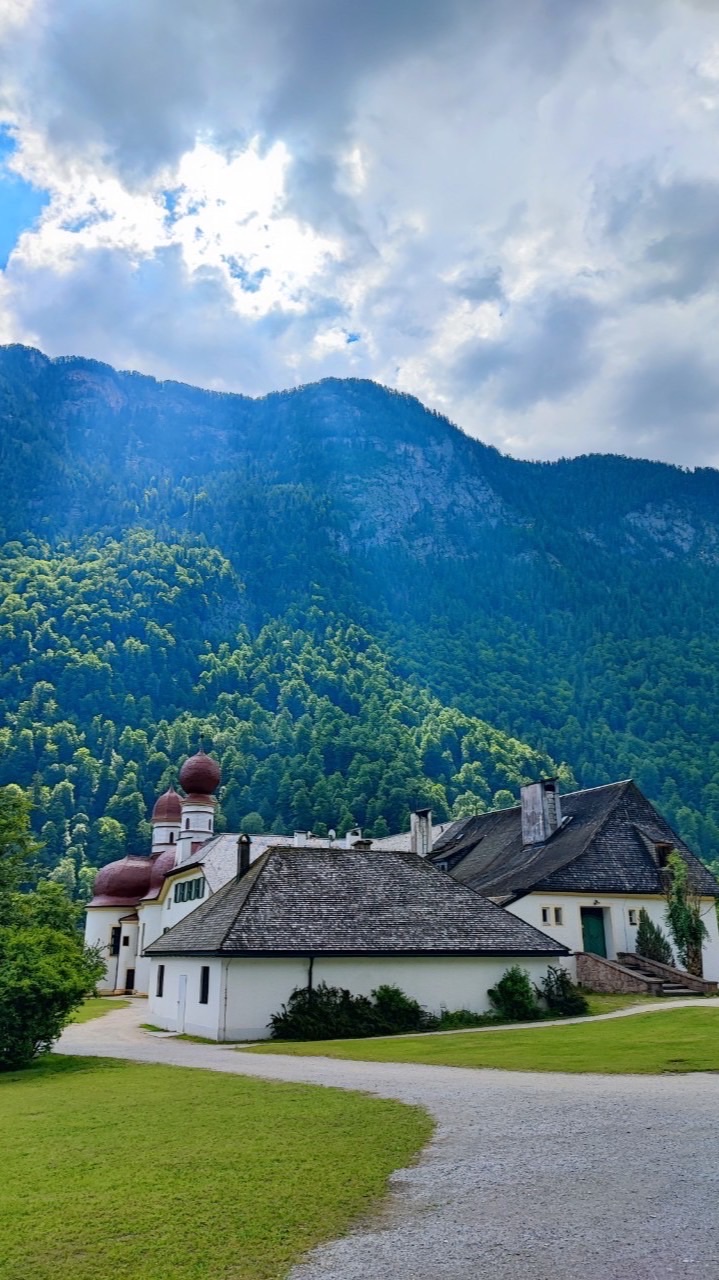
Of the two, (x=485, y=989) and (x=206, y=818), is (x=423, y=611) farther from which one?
(x=485, y=989)

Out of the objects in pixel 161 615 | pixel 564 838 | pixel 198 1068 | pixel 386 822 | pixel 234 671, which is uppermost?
pixel 161 615

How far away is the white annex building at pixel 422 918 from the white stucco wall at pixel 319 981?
0.04 m

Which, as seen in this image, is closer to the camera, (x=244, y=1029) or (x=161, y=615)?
(x=244, y=1029)

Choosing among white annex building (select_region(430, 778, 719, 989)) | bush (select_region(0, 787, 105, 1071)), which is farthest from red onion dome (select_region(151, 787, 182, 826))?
bush (select_region(0, 787, 105, 1071))

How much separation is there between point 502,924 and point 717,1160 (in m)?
24.0

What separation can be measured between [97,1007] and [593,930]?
27958mm

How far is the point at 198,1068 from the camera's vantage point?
20.5 meters

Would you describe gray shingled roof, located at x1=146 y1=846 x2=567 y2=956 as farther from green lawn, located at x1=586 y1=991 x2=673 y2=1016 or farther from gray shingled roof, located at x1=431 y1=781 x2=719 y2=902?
gray shingled roof, located at x1=431 y1=781 x2=719 y2=902

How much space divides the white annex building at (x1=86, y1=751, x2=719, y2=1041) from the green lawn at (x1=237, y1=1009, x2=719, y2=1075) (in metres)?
2.90

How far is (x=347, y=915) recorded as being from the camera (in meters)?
31.8

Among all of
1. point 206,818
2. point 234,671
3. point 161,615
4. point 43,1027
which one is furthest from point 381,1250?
point 161,615

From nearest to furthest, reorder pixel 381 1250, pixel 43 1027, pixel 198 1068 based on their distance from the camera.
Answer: pixel 381 1250, pixel 198 1068, pixel 43 1027

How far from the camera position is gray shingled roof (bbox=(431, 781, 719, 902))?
41.6 metres

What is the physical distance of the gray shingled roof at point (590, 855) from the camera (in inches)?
1638
